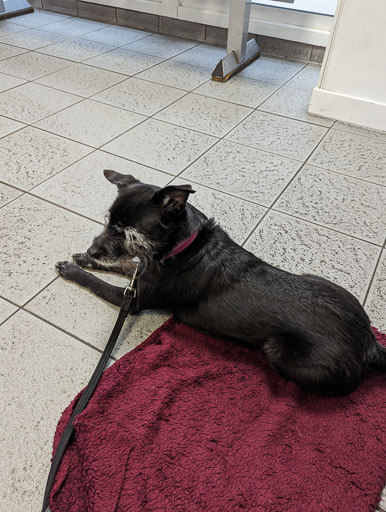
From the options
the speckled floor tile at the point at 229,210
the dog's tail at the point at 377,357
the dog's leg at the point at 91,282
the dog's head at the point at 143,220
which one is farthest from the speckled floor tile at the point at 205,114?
the dog's tail at the point at 377,357

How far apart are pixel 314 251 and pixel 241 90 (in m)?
2.09

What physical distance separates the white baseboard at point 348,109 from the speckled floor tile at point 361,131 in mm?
30

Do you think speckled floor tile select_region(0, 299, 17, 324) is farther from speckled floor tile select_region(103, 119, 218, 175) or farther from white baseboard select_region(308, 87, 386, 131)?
white baseboard select_region(308, 87, 386, 131)

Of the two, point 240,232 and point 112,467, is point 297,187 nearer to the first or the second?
point 240,232

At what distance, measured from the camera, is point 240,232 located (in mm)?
2184

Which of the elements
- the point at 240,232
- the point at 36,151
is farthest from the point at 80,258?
the point at 36,151

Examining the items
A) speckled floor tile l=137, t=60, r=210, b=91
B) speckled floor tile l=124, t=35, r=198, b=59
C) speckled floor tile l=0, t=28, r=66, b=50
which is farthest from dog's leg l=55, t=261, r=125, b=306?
speckled floor tile l=0, t=28, r=66, b=50

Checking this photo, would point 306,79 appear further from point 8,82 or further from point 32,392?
point 32,392

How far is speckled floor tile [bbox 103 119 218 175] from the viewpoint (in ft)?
8.74

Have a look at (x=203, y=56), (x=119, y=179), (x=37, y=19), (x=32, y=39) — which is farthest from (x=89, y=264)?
(x=37, y=19)

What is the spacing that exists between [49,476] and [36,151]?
213cm

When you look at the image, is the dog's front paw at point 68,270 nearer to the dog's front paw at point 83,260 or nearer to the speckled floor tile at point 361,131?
the dog's front paw at point 83,260

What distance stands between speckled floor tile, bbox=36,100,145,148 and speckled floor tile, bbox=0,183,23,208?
2.20 ft

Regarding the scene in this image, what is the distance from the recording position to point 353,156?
281 centimetres
